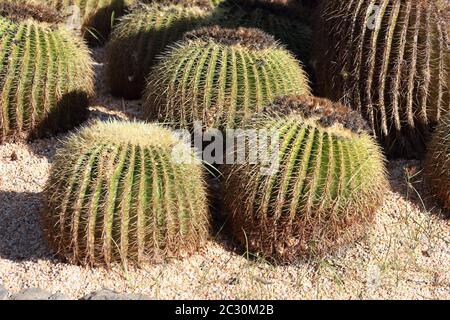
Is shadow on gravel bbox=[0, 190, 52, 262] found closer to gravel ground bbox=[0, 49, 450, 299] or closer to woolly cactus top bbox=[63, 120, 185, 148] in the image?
gravel ground bbox=[0, 49, 450, 299]

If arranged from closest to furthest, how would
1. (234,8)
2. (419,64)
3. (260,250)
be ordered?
(260,250), (419,64), (234,8)

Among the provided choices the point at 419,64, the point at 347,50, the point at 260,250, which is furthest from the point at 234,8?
the point at 260,250

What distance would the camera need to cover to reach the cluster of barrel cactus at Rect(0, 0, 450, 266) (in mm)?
4609

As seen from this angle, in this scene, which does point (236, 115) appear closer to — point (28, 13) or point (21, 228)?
point (21, 228)

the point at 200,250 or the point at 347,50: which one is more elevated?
the point at 347,50

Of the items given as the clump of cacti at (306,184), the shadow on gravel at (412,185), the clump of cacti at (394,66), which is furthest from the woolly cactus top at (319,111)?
the clump of cacti at (394,66)

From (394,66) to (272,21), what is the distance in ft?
4.11

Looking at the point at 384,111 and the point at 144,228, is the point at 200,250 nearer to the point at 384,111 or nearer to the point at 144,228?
the point at 144,228

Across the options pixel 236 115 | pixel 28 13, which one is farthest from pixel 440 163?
pixel 28 13

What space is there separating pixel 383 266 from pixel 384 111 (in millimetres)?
1407

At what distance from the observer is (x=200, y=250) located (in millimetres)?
4930

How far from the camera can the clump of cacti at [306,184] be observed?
4656mm

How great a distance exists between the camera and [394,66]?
5.79 metres

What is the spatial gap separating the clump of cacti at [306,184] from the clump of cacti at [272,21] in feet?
5.67
